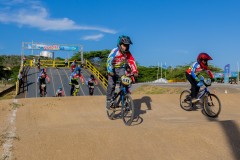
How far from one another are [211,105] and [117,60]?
122 inches

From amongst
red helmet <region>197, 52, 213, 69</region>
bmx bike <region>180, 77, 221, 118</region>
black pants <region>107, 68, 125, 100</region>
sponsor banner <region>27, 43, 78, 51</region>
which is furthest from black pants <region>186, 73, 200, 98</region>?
sponsor banner <region>27, 43, 78, 51</region>

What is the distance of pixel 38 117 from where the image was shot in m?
9.21

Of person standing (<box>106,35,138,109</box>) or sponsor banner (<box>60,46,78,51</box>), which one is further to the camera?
sponsor banner (<box>60,46,78,51</box>)

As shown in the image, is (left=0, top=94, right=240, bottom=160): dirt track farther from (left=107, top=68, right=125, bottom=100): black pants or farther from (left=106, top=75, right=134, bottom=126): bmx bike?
(left=107, top=68, right=125, bottom=100): black pants

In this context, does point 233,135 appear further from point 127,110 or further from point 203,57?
point 203,57

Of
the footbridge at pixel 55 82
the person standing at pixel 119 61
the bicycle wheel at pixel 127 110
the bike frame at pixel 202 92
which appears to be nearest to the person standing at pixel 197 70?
the bike frame at pixel 202 92

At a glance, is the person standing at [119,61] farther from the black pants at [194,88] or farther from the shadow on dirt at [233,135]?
the black pants at [194,88]

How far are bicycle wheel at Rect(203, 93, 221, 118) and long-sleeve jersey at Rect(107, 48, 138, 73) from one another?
2.57 meters

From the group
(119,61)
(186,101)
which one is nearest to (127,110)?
(119,61)

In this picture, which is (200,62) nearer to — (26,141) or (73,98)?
(73,98)

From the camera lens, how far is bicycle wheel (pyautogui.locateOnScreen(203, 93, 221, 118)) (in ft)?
30.1

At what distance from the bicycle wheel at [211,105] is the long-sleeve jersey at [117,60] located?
8.45 ft

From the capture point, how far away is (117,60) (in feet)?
26.5

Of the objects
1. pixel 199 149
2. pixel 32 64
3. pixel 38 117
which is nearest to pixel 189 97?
pixel 38 117
